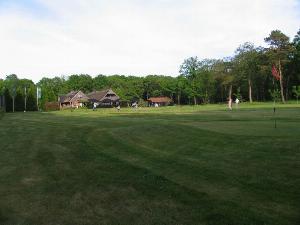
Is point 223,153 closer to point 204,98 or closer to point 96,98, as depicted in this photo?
point 204,98

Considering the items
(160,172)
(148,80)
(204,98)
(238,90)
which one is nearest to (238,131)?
(160,172)

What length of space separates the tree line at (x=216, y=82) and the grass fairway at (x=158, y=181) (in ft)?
201

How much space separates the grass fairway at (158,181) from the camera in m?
8.03

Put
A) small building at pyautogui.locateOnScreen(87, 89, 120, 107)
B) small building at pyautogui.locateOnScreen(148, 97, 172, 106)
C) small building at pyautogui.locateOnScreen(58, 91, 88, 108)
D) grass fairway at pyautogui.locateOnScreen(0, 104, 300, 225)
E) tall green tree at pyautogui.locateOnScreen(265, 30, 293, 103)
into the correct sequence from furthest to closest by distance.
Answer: small building at pyautogui.locateOnScreen(148, 97, 172, 106) < small building at pyautogui.locateOnScreen(58, 91, 88, 108) < small building at pyautogui.locateOnScreen(87, 89, 120, 107) < tall green tree at pyautogui.locateOnScreen(265, 30, 293, 103) < grass fairway at pyautogui.locateOnScreen(0, 104, 300, 225)

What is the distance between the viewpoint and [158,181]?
10602mm

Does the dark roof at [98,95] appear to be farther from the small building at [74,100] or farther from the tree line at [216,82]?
the tree line at [216,82]

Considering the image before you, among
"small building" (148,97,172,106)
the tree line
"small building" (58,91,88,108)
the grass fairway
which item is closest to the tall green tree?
the tree line

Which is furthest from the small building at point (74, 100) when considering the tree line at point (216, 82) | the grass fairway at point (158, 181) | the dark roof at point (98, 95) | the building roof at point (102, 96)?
the grass fairway at point (158, 181)

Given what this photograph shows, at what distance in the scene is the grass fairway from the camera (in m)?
8.03

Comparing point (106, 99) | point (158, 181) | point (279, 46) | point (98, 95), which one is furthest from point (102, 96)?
point (158, 181)

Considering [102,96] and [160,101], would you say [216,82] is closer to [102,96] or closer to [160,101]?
[160,101]

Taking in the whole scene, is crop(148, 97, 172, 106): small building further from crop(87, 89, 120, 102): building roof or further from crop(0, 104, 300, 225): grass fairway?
crop(0, 104, 300, 225): grass fairway

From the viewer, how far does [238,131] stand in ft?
61.5

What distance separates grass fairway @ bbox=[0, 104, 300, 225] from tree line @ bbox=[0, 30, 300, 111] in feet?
201
